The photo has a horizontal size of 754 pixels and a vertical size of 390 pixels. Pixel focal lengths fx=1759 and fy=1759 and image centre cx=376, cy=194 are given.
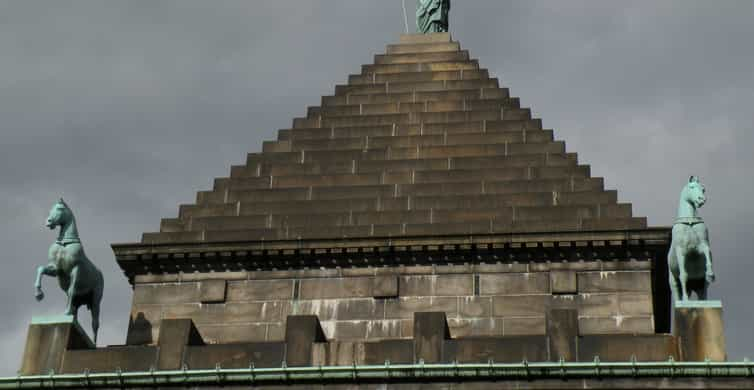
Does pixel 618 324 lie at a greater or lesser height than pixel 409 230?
lesser

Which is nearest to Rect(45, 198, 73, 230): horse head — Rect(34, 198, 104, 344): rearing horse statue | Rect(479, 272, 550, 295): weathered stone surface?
Rect(34, 198, 104, 344): rearing horse statue

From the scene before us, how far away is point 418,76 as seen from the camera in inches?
2052

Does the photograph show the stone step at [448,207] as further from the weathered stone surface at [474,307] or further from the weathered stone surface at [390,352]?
the weathered stone surface at [390,352]

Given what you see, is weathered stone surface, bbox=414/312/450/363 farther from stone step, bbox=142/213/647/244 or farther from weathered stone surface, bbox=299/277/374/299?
stone step, bbox=142/213/647/244

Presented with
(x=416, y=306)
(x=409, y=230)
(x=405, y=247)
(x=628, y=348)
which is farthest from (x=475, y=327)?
(x=628, y=348)

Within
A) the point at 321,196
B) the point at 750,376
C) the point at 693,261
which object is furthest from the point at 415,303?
the point at 750,376

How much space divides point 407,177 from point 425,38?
8.53 metres

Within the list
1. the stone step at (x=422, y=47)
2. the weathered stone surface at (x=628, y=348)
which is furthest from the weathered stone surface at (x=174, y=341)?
the stone step at (x=422, y=47)

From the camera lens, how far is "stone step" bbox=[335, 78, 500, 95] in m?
51.3

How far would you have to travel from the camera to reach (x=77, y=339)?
4072 cm

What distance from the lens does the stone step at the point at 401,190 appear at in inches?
1820

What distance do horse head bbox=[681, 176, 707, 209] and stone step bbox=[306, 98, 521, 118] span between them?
10234 millimetres

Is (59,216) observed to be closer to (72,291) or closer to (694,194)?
(72,291)

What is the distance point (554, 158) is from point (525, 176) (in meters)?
1.19
